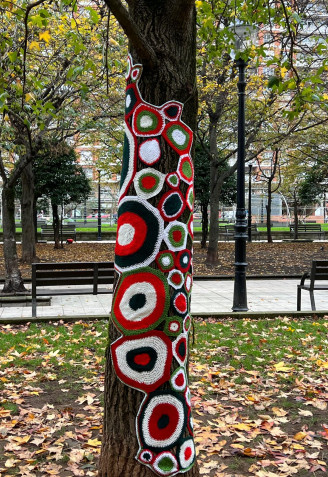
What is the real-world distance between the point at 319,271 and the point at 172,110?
6.80 meters

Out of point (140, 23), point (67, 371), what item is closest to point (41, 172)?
point (67, 371)

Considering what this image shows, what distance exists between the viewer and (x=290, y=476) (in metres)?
3.16

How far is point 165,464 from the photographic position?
8.84ft

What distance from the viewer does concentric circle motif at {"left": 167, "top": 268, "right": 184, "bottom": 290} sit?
2.76 m

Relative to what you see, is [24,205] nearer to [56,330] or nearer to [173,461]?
[56,330]

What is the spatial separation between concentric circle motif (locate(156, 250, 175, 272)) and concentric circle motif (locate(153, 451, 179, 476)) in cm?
103

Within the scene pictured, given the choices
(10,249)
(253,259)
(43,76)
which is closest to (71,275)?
(10,249)

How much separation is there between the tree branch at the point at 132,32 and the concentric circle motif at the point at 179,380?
1.76m

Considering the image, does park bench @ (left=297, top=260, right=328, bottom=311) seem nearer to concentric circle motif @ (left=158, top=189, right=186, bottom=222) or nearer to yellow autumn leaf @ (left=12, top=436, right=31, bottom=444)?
yellow autumn leaf @ (left=12, top=436, right=31, bottom=444)

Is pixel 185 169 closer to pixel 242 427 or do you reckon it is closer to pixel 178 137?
pixel 178 137

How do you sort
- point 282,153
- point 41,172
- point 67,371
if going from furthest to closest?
point 282,153
point 41,172
point 67,371

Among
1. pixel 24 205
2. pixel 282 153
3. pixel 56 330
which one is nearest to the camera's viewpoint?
pixel 56 330

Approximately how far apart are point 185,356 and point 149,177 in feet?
3.50

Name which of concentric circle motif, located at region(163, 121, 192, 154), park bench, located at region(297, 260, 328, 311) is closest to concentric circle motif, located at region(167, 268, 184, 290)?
concentric circle motif, located at region(163, 121, 192, 154)
